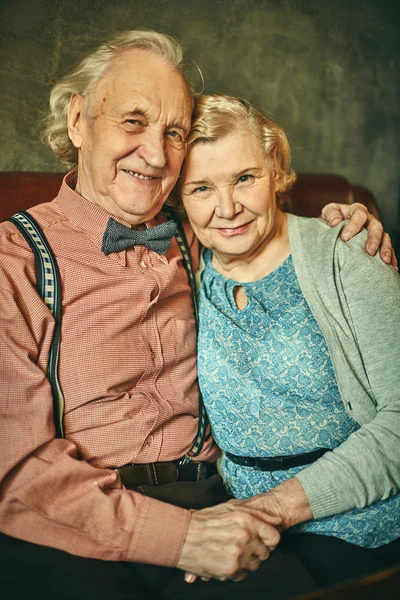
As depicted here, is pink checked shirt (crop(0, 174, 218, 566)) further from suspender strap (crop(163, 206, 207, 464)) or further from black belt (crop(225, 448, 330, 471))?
black belt (crop(225, 448, 330, 471))

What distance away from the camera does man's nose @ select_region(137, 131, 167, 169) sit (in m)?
1.42

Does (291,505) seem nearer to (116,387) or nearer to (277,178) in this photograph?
(116,387)

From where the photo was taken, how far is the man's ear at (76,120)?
1.49 metres

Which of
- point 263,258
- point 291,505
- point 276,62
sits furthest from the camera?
point 276,62

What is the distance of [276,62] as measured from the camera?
2293 millimetres

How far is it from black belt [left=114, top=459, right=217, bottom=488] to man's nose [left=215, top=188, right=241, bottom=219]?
714 millimetres

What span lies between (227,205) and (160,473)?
766mm

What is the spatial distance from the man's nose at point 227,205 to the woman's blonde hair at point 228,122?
0.16 meters

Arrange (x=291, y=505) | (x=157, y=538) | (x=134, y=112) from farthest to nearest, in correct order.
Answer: (x=134, y=112), (x=291, y=505), (x=157, y=538)

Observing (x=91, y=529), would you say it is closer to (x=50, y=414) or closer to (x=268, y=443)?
(x=50, y=414)

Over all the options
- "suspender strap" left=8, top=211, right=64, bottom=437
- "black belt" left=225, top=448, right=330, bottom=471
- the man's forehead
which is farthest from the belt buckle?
the man's forehead

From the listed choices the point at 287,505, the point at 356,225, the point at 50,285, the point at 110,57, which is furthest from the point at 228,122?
the point at 287,505

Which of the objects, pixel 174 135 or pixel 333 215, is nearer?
pixel 174 135

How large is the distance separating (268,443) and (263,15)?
174 centimetres
